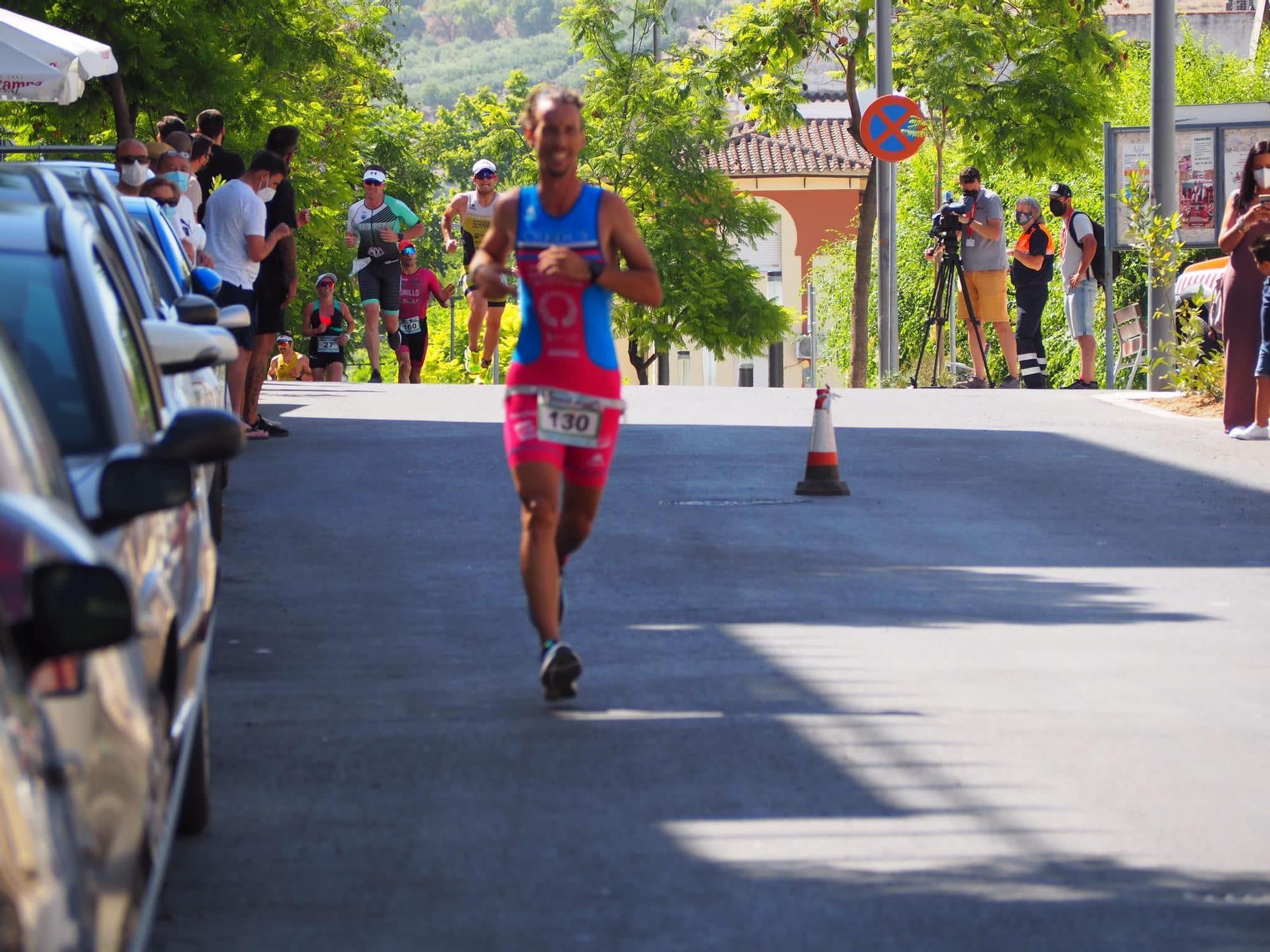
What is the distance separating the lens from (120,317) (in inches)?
243

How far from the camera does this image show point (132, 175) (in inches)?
500

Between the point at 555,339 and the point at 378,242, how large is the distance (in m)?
14.5

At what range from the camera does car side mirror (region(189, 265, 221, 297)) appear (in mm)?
11070

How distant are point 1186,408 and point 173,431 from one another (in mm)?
14369

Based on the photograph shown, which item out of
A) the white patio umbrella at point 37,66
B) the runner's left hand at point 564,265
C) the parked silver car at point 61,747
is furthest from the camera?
the white patio umbrella at point 37,66

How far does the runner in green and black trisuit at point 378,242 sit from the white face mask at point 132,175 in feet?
26.7

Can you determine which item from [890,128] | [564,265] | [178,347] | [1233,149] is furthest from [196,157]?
[890,128]

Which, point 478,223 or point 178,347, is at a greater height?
point 478,223

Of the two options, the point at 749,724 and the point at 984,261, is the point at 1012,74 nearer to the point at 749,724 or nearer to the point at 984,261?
the point at 984,261

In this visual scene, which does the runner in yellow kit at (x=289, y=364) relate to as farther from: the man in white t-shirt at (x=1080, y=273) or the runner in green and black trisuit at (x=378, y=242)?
the man in white t-shirt at (x=1080, y=273)

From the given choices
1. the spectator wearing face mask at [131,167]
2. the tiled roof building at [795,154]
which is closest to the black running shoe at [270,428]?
the spectator wearing face mask at [131,167]

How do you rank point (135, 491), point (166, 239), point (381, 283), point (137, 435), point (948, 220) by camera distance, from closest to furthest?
point (135, 491) → point (137, 435) → point (166, 239) → point (381, 283) → point (948, 220)

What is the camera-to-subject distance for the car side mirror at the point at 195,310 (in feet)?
28.2

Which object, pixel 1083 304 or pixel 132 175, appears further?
pixel 1083 304
